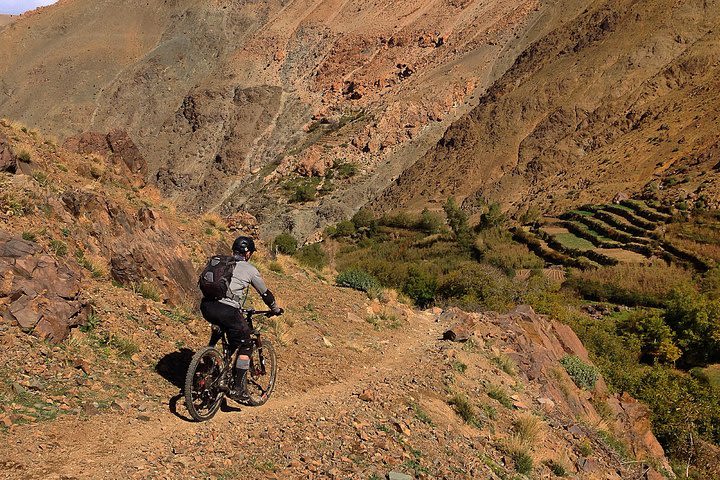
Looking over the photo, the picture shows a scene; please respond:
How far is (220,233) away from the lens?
635 inches

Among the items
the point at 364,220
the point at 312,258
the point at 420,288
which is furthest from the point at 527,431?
the point at 364,220

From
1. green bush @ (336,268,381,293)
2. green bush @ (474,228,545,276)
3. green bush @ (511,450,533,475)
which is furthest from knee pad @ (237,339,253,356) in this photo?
green bush @ (474,228,545,276)

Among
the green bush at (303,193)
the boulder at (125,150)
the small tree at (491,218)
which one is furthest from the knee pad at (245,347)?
the green bush at (303,193)

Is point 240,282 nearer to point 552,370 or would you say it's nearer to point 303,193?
point 552,370

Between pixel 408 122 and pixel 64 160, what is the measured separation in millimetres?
62880

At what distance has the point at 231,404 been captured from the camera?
699 cm

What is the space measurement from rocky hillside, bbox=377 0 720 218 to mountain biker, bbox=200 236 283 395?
54079 millimetres

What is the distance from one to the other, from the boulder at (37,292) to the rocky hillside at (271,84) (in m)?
56.7

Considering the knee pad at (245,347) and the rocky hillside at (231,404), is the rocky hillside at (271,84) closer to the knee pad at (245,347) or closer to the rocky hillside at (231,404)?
the rocky hillside at (231,404)

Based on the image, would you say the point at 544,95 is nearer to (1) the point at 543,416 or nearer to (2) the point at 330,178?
(2) the point at 330,178

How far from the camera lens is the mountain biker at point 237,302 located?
628cm

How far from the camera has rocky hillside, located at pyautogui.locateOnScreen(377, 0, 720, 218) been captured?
56469 millimetres

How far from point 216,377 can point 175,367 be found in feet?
4.71

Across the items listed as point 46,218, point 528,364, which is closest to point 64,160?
Answer: point 46,218
